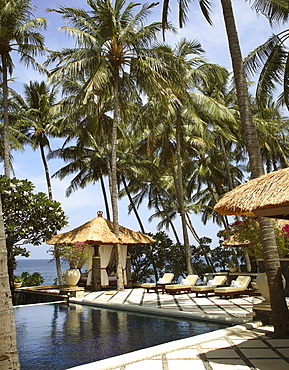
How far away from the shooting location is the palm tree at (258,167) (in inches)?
213

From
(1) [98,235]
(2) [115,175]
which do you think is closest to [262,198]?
(2) [115,175]

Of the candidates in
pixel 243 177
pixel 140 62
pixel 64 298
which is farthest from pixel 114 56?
A: pixel 243 177

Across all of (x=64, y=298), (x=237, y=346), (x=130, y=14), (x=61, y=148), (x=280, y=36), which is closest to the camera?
(x=237, y=346)

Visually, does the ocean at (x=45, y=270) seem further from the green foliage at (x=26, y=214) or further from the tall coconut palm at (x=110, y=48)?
the tall coconut palm at (x=110, y=48)

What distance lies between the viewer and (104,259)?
14828mm

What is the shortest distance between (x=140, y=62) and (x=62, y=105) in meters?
5.45

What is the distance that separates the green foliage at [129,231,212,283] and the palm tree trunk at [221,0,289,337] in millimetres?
12046

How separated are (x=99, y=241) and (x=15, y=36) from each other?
8039 millimetres

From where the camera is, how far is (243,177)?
82.0 ft

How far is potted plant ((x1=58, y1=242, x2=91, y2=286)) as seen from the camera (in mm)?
12156

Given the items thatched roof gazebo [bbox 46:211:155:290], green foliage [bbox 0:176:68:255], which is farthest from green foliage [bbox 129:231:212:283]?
green foliage [bbox 0:176:68:255]

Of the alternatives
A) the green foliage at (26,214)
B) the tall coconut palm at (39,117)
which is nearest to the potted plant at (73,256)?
the green foliage at (26,214)

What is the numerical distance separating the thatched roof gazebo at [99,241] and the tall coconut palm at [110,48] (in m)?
0.69

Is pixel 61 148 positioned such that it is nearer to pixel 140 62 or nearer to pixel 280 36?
pixel 140 62
